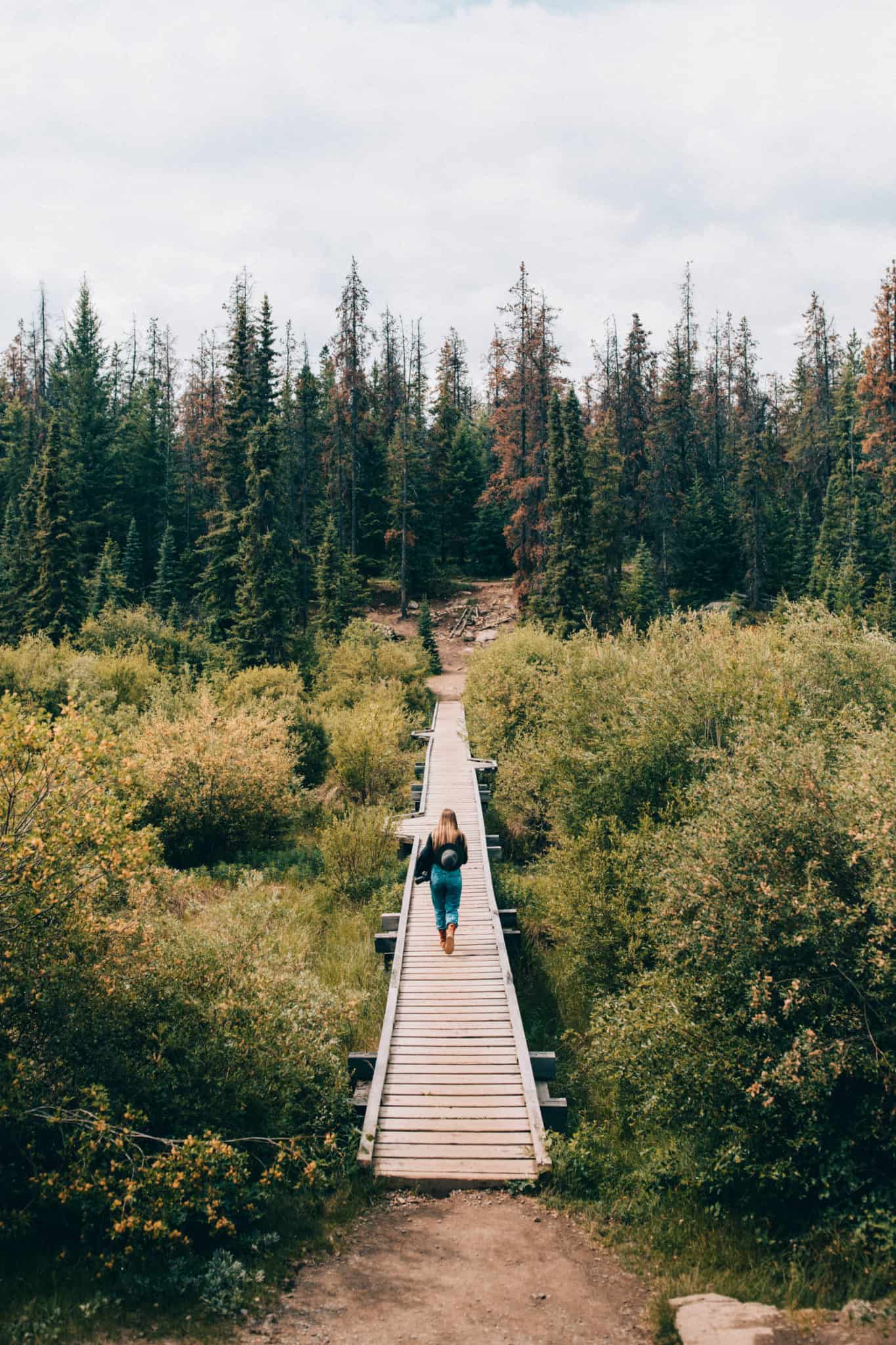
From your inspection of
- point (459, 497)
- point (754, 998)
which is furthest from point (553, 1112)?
point (459, 497)


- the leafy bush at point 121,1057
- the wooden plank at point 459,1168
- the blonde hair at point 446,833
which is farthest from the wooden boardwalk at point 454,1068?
the blonde hair at point 446,833

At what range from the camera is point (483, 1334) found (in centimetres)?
709

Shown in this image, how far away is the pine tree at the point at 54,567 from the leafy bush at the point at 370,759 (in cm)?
2017

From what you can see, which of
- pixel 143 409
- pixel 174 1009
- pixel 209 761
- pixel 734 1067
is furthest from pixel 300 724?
pixel 143 409

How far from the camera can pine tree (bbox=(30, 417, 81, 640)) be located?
4084cm

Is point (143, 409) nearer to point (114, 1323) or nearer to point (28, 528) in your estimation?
point (28, 528)

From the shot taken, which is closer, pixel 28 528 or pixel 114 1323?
pixel 114 1323

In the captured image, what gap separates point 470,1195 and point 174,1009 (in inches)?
156

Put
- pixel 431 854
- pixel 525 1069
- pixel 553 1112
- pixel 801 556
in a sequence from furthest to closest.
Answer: pixel 801 556 → pixel 431 854 → pixel 525 1069 → pixel 553 1112

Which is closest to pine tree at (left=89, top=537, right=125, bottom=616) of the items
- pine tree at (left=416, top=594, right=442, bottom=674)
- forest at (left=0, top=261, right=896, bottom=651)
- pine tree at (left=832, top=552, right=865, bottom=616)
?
forest at (left=0, top=261, right=896, bottom=651)

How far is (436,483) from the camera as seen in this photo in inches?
2436

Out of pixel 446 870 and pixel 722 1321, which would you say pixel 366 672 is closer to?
pixel 446 870

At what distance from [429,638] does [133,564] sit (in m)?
20.8

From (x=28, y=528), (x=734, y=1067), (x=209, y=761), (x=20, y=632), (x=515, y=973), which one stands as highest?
(x=28, y=528)
